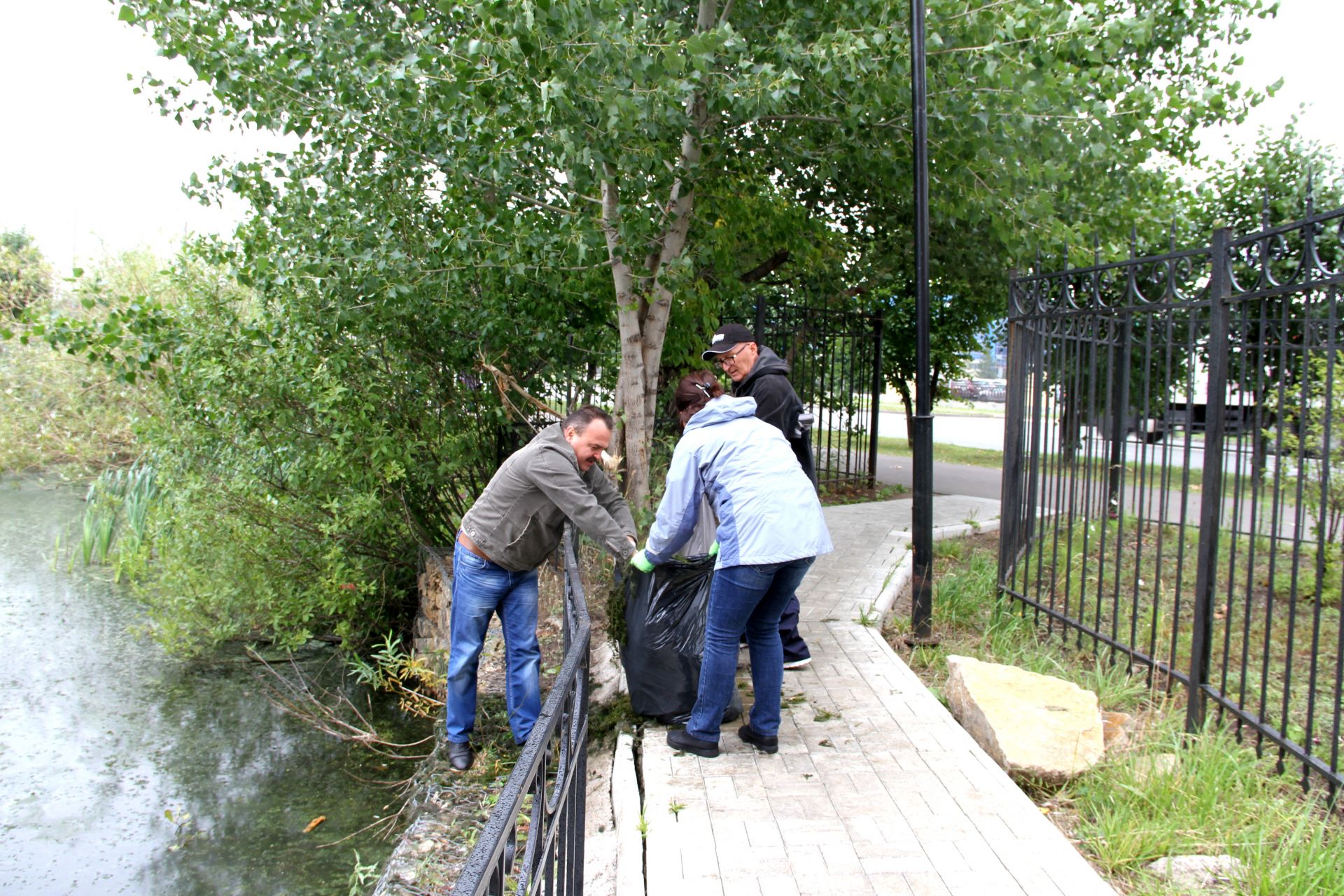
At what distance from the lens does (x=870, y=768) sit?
3.80 meters

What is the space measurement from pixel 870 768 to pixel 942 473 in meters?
14.3

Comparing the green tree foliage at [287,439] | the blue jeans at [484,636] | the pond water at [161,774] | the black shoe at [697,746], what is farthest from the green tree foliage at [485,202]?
the black shoe at [697,746]

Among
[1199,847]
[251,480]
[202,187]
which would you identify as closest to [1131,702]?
[1199,847]

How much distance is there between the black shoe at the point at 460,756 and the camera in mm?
5023

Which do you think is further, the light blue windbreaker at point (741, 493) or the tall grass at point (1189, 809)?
the light blue windbreaker at point (741, 493)

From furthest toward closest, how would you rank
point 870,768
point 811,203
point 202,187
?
1. point 811,203
2. point 202,187
3. point 870,768

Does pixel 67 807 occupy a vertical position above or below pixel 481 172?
below

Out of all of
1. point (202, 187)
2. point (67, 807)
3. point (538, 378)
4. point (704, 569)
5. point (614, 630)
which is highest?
point (202, 187)

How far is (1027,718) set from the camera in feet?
13.3

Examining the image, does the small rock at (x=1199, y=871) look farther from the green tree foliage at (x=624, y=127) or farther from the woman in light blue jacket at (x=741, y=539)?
the green tree foliage at (x=624, y=127)

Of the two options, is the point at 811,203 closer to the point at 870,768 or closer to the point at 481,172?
the point at 481,172

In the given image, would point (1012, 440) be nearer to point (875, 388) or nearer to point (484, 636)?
point (484, 636)

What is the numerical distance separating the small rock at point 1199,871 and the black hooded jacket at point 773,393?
227 centimetres

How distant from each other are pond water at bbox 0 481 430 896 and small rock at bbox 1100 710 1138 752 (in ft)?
12.7
